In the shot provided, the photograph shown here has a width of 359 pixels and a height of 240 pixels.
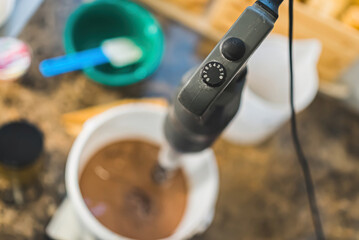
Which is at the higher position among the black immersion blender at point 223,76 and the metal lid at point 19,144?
the black immersion blender at point 223,76

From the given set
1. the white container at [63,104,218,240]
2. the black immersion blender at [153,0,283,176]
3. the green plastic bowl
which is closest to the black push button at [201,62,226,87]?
the black immersion blender at [153,0,283,176]

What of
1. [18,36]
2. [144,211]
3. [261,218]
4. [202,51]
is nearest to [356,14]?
[202,51]

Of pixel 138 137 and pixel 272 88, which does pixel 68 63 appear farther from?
pixel 272 88

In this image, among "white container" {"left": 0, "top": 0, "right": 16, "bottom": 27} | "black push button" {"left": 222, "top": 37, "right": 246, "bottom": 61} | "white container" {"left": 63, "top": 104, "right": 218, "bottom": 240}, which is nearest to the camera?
"black push button" {"left": 222, "top": 37, "right": 246, "bottom": 61}

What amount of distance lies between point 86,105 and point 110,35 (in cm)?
16

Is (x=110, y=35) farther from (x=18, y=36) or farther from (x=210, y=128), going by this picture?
(x=210, y=128)

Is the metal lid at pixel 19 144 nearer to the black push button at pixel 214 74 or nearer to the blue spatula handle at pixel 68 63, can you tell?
the blue spatula handle at pixel 68 63

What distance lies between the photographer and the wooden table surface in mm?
792

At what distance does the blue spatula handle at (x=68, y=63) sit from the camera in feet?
2.67

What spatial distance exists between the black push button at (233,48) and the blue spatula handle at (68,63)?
45 centimetres

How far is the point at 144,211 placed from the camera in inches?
29.7

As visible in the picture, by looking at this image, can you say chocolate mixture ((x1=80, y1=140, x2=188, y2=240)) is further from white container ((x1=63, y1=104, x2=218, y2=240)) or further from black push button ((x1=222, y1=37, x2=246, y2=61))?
black push button ((x1=222, y1=37, x2=246, y2=61))

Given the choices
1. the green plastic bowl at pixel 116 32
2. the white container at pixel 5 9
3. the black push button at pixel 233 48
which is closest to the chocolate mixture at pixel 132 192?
the green plastic bowl at pixel 116 32

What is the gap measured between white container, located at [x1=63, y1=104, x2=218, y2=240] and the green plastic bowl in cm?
11
